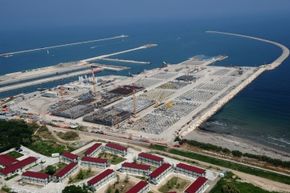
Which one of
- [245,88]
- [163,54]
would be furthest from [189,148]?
[163,54]

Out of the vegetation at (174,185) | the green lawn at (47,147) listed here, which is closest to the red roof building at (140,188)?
the vegetation at (174,185)

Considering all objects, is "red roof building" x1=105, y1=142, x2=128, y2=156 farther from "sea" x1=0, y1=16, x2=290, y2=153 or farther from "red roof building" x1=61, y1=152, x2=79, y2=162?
"sea" x1=0, y1=16, x2=290, y2=153

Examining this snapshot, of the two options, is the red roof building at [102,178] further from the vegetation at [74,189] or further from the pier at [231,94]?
the pier at [231,94]

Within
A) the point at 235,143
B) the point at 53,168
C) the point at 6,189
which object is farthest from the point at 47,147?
the point at 235,143

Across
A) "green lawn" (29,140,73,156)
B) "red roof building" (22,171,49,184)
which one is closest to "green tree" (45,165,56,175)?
"red roof building" (22,171,49,184)

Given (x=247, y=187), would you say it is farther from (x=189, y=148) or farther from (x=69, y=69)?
(x=69, y=69)

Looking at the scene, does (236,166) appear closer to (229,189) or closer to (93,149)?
(229,189)
